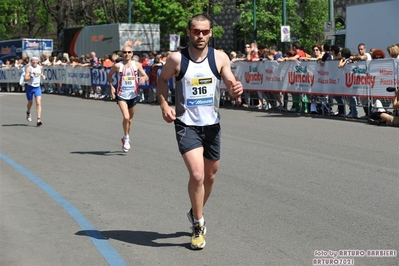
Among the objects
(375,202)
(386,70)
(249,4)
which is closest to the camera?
(375,202)

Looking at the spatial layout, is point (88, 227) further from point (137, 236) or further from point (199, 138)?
point (199, 138)

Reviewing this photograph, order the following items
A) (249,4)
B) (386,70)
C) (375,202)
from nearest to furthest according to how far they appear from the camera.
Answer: (375,202) < (386,70) < (249,4)

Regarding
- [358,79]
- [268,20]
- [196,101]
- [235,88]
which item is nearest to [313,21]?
[268,20]

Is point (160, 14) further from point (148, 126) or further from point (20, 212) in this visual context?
point (20, 212)

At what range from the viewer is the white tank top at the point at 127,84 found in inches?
561

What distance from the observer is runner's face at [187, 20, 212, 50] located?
690 cm

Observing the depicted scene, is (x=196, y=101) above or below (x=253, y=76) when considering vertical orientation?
above

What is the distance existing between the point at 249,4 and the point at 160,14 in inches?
218

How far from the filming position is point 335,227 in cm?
770

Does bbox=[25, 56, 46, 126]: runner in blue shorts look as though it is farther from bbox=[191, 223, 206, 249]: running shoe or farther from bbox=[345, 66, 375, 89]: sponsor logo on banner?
bbox=[191, 223, 206, 249]: running shoe

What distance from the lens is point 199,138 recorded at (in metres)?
7.16

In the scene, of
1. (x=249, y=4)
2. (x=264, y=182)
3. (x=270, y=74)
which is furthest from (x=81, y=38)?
(x=264, y=182)

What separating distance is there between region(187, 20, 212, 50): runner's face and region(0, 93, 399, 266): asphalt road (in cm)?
176

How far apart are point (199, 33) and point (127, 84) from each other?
7.46 m
